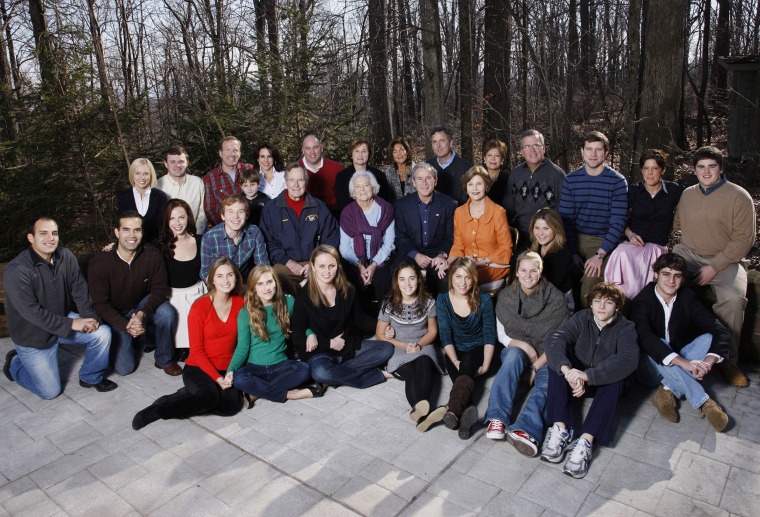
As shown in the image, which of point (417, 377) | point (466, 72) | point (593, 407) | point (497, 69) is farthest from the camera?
point (497, 69)

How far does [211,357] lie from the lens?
4.23 meters

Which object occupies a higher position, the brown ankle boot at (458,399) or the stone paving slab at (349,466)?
the brown ankle boot at (458,399)

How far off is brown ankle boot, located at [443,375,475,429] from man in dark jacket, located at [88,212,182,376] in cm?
228

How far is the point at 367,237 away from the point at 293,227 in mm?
661

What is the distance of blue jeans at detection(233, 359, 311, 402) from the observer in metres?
4.11

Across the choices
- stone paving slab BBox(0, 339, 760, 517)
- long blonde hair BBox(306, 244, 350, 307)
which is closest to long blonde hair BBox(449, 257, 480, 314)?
stone paving slab BBox(0, 339, 760, 517)


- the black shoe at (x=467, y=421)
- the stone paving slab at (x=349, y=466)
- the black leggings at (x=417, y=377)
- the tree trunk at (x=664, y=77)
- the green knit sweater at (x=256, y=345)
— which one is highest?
the tree trunk at (x=664, y=77)

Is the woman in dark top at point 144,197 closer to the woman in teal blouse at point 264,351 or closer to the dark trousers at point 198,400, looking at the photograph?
the woman in teal blouse at point 264,351

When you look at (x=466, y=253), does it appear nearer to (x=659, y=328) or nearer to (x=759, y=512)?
(x=659, y=328)

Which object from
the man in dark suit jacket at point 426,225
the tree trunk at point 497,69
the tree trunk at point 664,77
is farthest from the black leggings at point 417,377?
the tree trunk at point 497,69

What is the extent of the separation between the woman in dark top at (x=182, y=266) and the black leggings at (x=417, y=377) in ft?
6.22

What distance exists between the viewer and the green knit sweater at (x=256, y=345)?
165 inches

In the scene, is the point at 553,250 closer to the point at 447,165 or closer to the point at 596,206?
the point at 596,206

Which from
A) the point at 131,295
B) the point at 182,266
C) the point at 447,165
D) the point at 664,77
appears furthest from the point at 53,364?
the point at 664,77
